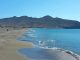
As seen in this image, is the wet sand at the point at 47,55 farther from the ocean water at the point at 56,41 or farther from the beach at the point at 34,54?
the ocean water at the point at 56,41

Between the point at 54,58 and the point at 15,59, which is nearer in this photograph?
the point at 15,59

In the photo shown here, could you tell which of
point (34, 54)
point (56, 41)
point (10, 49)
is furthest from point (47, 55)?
point (56, 41)

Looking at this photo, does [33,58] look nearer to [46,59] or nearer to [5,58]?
[46,59]

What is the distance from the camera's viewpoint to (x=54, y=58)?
72.4 feet

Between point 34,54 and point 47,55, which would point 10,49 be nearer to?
point 34,54

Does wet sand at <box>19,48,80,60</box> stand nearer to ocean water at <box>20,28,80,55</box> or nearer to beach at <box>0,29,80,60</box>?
beach at <box>0,29,80,60</box>

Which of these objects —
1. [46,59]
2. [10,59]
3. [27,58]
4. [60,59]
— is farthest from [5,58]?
[60,59]

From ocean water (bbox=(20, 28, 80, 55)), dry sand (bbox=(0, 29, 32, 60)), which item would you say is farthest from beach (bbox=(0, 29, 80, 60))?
ocean water (bbox=(20, 28, 80, 55))

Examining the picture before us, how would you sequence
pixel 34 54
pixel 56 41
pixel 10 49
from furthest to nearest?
pixel 56 41 < pixel 10 49 < pixel 34 54

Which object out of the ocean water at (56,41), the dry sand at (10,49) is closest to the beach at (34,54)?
the dry sand at (10,49)

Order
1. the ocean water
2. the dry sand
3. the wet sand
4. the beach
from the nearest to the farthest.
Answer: the dry sand, the beach, the wet sand, the ocean water

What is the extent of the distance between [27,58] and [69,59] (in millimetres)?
4010

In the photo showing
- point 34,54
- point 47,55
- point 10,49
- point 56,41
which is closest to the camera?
point 47,55

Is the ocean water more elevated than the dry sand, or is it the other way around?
the dry sand
